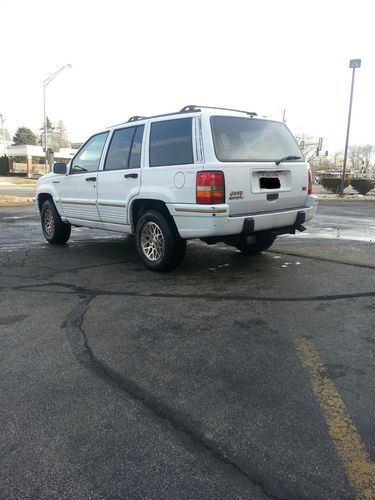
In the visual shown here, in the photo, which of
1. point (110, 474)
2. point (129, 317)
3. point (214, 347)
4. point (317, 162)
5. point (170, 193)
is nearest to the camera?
point (110, 474)

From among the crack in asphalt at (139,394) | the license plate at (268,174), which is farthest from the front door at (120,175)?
the crack in asphalt at (139,394)

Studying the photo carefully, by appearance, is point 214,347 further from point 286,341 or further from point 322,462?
point 322,462

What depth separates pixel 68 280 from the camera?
5.44 metres

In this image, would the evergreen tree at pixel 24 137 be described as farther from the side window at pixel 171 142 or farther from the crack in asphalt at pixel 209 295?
the crack in asphalt at pixel 209 295

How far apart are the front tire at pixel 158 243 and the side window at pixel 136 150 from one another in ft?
2.47

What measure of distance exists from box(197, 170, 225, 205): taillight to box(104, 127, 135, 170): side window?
166cm

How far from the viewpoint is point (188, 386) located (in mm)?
2809

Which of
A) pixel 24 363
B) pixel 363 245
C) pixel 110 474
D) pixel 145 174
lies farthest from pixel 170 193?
pixel 363 245

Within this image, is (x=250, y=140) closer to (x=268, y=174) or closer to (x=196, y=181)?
(x=268, y=174)

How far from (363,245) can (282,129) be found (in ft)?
10.2

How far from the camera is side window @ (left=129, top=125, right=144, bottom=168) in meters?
5.81

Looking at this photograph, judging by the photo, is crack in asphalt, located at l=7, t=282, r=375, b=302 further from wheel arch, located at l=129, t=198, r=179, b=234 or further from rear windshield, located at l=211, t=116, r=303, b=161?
rear windshield, located at l=211, t=116, r=303, b=161

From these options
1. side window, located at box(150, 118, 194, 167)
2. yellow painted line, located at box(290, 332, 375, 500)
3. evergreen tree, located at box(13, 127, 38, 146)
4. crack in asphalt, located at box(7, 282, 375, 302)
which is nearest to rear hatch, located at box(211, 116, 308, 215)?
side window, located at box(150, 118, 194, 167)

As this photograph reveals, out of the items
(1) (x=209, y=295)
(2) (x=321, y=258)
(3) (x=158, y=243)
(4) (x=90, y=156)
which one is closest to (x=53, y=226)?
(4) (x=90, y=156)
